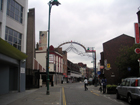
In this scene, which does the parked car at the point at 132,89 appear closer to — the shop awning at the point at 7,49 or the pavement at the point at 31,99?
the pavement at the point at 31,99

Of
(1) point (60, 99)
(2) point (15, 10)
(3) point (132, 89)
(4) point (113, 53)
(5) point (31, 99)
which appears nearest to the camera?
(3) point (132, 89)

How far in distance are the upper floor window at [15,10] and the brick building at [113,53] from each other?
21.0 meters

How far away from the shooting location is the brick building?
33.8 m

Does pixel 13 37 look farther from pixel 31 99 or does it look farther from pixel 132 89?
pixel 132 89

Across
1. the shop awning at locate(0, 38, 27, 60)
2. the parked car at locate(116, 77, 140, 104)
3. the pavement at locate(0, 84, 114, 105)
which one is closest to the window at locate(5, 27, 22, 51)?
the shop awning at locate(0, 38, 27, 60)

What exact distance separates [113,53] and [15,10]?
2260 cm

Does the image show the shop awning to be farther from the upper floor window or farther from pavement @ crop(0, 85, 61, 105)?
the upper floor window

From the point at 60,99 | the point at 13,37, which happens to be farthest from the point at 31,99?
the point at 13,37

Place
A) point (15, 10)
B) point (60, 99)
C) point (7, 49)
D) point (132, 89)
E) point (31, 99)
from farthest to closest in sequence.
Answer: point (15, 10) → point (7, 49) → point (60, 99) → point (31, 99) → point (132, 89)

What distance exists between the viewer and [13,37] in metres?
18.0

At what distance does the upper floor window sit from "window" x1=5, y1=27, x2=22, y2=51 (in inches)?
63.5

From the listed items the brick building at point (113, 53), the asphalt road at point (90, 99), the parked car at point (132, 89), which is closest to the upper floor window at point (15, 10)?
the asphalt road at point (90, 99)

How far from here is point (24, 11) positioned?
66.4 feet

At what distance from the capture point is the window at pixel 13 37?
1691cm
